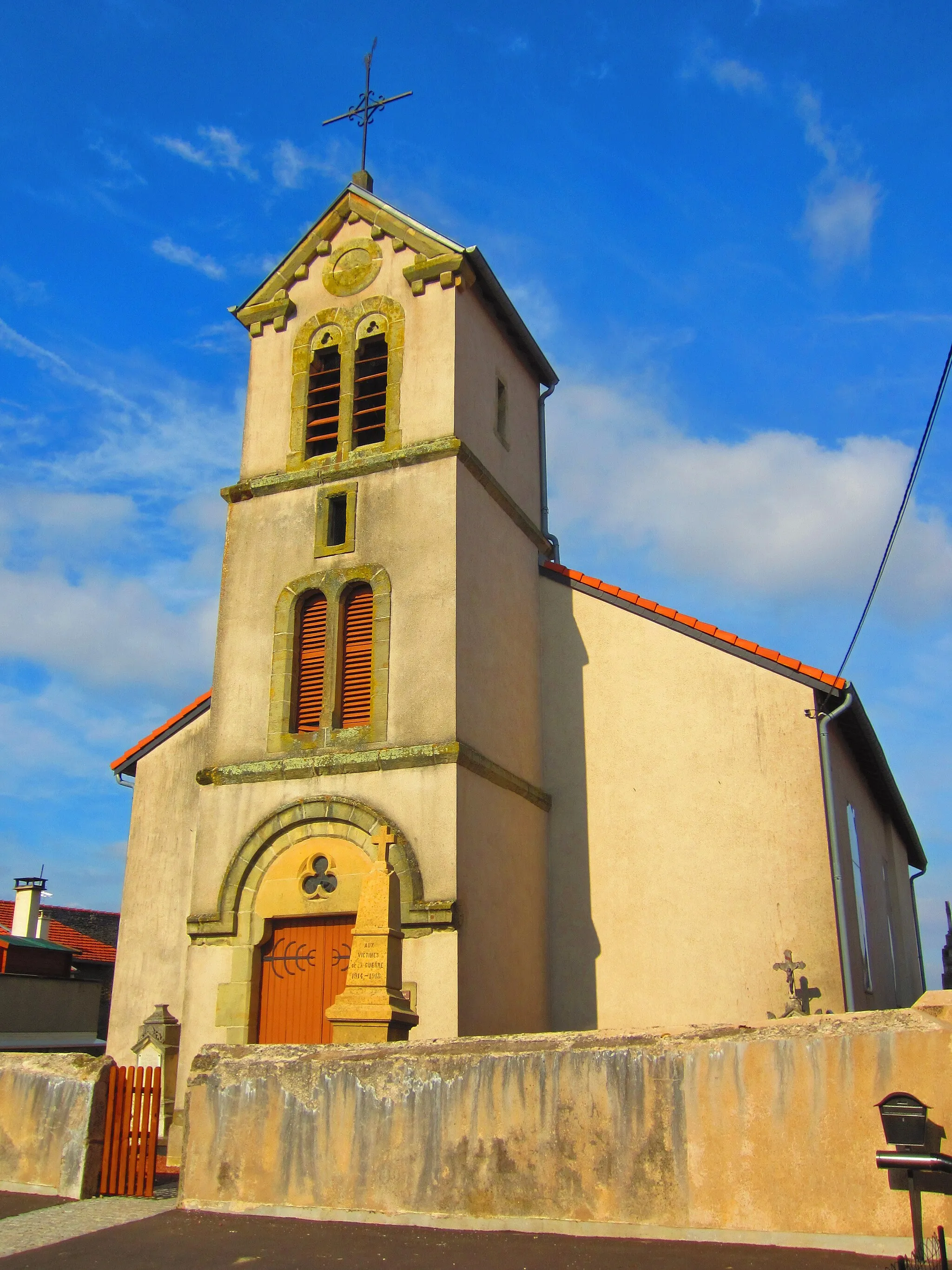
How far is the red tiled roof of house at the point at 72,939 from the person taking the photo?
27.2 m

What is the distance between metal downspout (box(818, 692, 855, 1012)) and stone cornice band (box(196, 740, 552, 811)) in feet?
11.7

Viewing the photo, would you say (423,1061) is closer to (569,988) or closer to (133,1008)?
(569,988)

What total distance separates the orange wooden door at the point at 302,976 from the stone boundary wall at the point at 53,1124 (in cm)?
291

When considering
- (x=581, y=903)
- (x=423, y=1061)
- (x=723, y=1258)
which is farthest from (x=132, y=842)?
(x=723, y=1258)

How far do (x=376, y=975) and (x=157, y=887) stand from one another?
6668mm

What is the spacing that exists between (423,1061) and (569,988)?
20.3 ft

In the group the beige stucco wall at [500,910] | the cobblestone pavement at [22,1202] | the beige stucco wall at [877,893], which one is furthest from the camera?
the beige stucco wall at [877,893]

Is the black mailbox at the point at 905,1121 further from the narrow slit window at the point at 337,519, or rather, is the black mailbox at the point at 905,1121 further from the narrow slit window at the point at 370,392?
the narrow slit window at the point at 370,392

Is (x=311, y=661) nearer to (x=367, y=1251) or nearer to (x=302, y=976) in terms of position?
(x=302, y=976)

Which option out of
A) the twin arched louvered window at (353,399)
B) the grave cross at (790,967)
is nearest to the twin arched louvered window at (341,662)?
the twin arched louvered window at (353,399)

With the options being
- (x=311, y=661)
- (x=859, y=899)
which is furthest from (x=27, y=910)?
(x=859, y=899)

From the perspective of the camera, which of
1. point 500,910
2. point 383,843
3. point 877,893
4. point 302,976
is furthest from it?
point 877,893

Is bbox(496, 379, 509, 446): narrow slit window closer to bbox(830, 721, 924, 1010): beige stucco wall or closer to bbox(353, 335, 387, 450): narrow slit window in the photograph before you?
bbox(353, 335, 387, 450): narrow slit window

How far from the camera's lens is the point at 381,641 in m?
13.1
